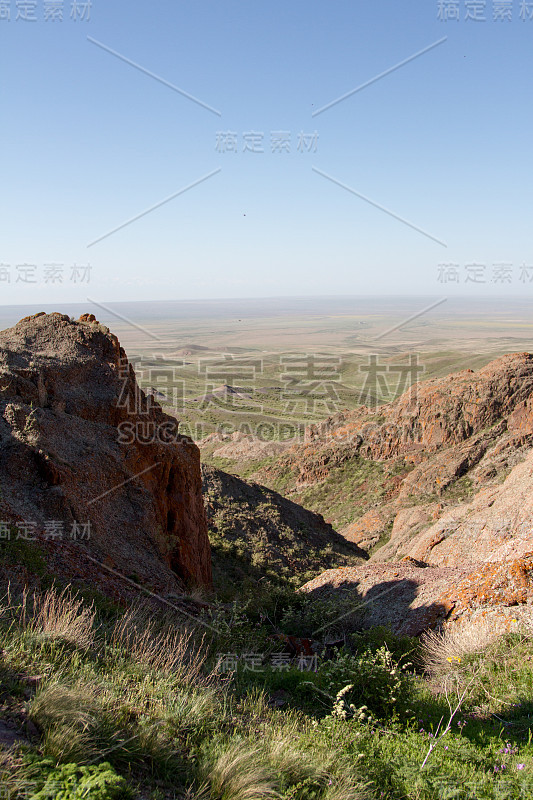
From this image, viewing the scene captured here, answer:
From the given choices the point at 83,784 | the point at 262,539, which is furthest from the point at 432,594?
the point at 262,539

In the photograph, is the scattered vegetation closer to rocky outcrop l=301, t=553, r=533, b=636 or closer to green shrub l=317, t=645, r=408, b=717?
green shrub l=317, t=645, r=408, b=717

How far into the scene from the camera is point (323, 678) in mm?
6219

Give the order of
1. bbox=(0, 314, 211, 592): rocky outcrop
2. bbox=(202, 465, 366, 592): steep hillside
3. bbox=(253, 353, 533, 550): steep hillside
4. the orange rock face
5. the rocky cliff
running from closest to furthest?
the orange rock face
the rocky cliff
bbox=(0, 314, 211, 592): rocky outcrop
bbox=(202, 465, 366, 592): steep hillside
bbox=(253, 353, 533, 550): steep hillside

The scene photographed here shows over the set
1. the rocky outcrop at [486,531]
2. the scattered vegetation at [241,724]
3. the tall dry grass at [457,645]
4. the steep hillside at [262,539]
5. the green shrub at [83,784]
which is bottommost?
the steep hillside at [262,539]

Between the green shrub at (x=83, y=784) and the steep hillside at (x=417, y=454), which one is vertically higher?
the green shrub at (x=83, y=784)

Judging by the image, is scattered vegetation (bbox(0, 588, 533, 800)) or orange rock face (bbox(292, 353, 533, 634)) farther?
orange rock face (bbox(292, 353, 533, 634))

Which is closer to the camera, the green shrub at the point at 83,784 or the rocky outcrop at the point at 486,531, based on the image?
the green shrub at the point at 83,784

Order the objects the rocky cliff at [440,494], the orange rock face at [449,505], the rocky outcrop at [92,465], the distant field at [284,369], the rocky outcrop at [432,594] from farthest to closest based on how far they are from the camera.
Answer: the distant field at [284,369] < the rocky outcrop at [92,465] < the rocky cliff at [440,494] < the orange rock face at [449,505] < the rocky outcrop at [432,594]

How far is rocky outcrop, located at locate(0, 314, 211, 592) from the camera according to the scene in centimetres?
948

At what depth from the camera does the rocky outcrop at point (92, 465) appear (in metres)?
9.48

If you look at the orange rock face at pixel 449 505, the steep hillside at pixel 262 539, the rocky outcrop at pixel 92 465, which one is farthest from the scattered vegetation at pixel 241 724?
the steep hillside at pixel 262 539

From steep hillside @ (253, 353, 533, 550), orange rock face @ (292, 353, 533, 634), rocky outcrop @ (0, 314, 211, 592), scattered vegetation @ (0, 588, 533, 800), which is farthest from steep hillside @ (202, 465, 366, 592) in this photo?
scattered vegetation @ (0, 588, 533, 800)

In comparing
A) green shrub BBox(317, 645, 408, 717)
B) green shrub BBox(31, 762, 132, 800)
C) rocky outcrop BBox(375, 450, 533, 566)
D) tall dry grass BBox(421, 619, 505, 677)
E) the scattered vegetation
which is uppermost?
green shrub BBox(31, 762, 132, 800)

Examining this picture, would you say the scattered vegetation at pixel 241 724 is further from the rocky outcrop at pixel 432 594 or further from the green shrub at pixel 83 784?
the rocky outcrop at pixel 432 594
